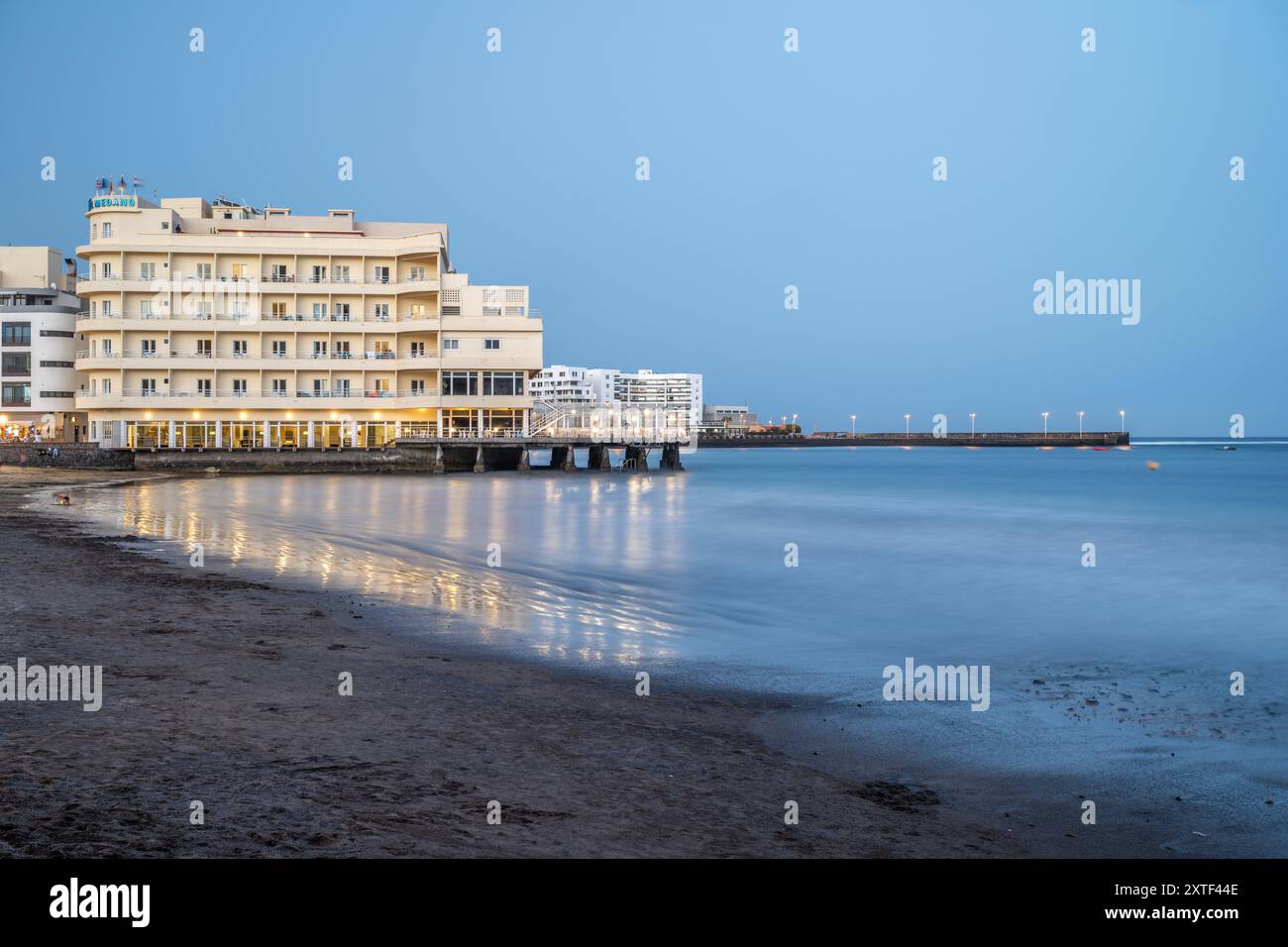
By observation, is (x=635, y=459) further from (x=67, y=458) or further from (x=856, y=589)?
(x=856, y=589)

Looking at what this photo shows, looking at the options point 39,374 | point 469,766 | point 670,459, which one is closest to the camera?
point 469,766

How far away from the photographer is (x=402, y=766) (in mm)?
8406

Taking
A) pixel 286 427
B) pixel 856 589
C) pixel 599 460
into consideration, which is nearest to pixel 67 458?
pixel 286 427

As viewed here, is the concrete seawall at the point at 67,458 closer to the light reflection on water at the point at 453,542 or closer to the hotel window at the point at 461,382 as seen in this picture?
the light reflection on water at the point at 453,542

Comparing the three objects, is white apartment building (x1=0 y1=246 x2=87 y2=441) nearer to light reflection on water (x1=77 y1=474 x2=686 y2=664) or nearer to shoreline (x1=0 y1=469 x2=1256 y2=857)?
light reflection on water (x1=77 y1=474 x2=686 y2=664)

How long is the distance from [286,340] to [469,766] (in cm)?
8155

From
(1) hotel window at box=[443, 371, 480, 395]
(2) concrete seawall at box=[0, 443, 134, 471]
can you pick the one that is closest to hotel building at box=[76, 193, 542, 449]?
(1) hotel window at box=[443, 371, 480, 395]

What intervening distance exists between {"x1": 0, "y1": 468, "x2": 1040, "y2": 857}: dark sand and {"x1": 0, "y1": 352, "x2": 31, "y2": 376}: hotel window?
3406 inches

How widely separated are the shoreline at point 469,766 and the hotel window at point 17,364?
86331 mm

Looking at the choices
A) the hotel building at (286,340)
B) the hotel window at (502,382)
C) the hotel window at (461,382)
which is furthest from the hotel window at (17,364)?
the hotel window at (502,382)

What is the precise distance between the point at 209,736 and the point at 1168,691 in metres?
11.9

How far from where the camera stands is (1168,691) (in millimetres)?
14078
